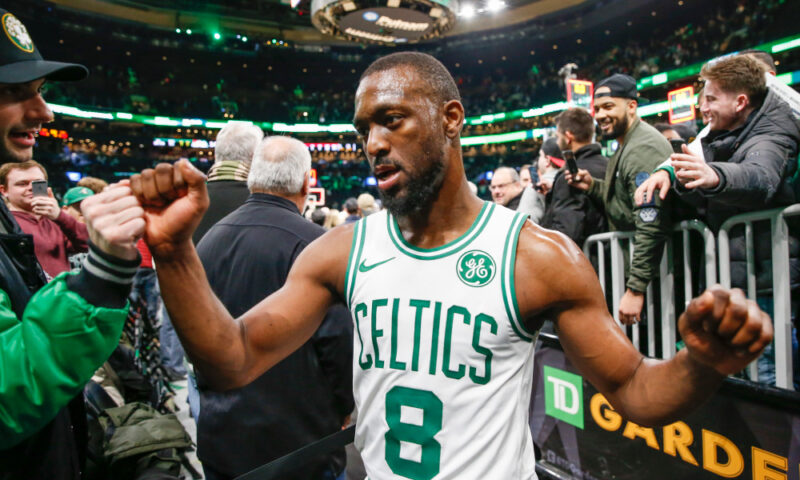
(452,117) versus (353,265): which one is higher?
(452,117)

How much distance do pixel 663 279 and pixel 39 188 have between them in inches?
171

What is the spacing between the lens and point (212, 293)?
1.37 m

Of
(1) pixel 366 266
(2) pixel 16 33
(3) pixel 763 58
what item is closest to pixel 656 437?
(1) pixel 366 266

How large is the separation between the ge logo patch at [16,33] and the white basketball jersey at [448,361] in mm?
1189

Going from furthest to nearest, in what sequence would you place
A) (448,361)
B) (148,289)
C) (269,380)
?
(148,289) → (269,380) → (448,361)

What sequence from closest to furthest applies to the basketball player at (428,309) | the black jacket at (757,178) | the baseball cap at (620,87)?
1. the basketball player at (428,309)
2. the black jacket at (757,178)
3. the baseball cap at (620,87)

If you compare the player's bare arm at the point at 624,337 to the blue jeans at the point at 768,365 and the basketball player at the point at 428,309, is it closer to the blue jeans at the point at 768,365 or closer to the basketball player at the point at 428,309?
the basketball player at the point at 428,309

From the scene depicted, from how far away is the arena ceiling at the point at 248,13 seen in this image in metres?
26.2

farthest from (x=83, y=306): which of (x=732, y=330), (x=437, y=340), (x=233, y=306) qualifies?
(x=732, y=330)

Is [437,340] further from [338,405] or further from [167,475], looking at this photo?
[167,475]

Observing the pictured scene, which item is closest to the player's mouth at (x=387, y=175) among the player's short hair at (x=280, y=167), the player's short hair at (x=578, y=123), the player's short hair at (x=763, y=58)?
the player's short hair at (x=280, y=167)

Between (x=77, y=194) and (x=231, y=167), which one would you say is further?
(x=77, y=194)

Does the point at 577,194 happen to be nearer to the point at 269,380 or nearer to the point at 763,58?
the point at 763,58

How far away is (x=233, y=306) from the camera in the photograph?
2217mm
